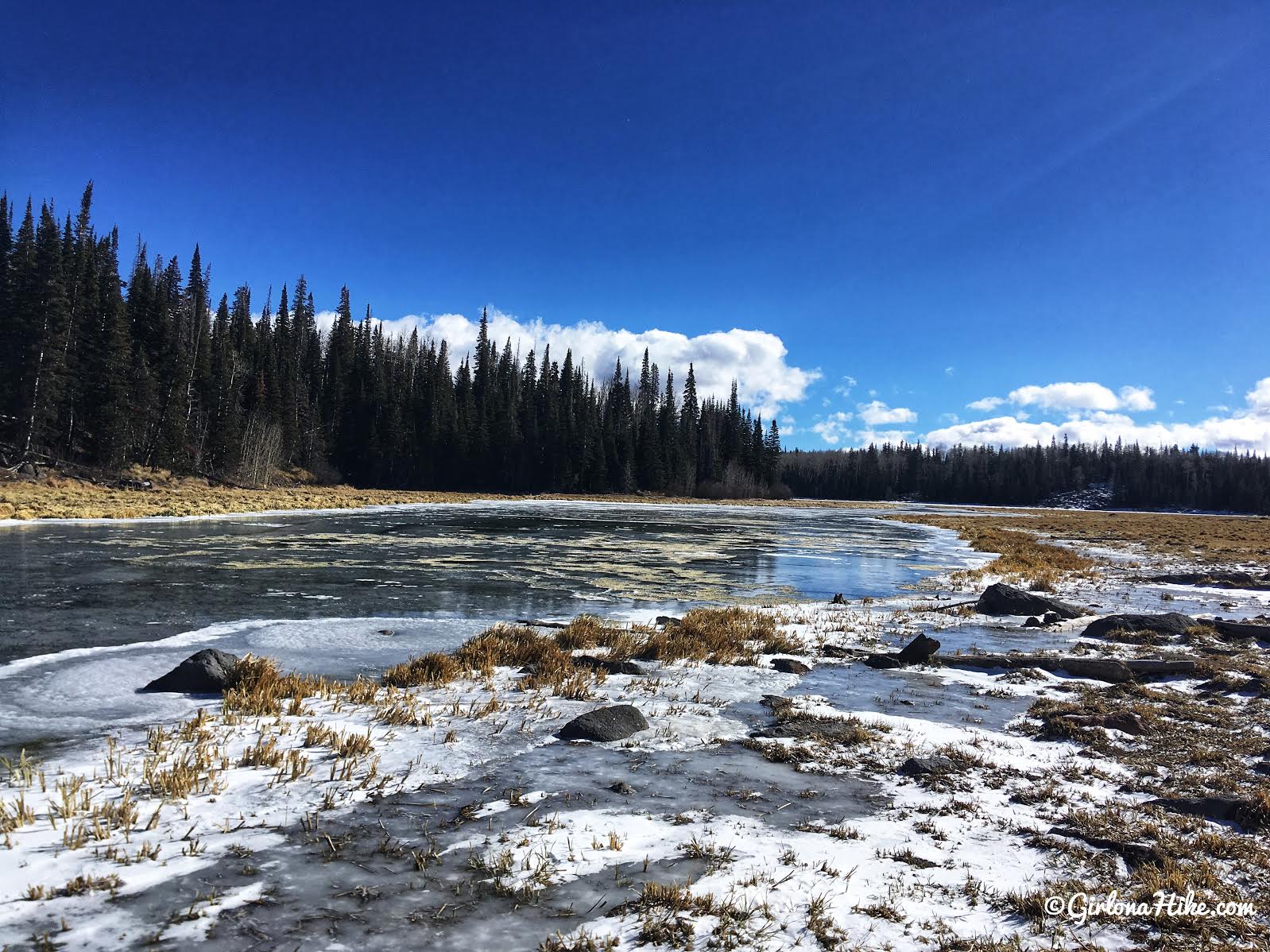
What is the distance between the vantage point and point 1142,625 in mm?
12977

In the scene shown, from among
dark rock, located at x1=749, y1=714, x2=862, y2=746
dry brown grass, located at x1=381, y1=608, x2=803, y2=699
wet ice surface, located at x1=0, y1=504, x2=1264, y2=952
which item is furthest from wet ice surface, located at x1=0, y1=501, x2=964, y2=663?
dark rock, located at x1=749, y1=714, x2=862, y2=746

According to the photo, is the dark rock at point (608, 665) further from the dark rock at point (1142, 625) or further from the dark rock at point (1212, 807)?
the dark rock at point (1142, 625)

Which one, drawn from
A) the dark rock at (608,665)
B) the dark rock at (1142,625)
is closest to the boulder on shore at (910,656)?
the dark rock at (608,665)

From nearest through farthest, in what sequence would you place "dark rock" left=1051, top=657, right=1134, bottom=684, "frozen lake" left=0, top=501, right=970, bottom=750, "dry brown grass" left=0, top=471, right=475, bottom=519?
"frozen lake" left=0, top=501, right=970, bottom=750 < "dark rock" left=1051, top=657, right=1134, bottom=684 < "dry brown grass" left=0, top=471, right=475, bottom=519

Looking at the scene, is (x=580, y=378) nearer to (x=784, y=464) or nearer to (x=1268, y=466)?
(x=784, y=464)

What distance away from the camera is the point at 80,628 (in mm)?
10984

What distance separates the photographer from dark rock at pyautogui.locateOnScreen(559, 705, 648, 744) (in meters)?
6.96

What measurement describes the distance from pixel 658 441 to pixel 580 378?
20.1 m

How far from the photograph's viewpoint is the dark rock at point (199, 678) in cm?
785

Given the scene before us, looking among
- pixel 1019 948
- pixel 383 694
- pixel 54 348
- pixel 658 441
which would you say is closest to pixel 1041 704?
pixel 1019 948

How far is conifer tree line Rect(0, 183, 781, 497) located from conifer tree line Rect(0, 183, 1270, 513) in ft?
0.81

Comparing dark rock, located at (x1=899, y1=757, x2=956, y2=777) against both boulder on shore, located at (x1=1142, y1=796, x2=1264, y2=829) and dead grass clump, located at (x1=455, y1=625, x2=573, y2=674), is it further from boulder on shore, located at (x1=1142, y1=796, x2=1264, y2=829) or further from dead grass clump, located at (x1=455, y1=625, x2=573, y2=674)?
dead grass clump, located at (x1=455, y1=625, x2=573, y2=674)

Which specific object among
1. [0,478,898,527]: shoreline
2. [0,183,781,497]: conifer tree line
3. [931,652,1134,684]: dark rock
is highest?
[0,183,781,497]: conifer tree line

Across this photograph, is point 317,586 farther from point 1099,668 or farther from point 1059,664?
point 1099,668
